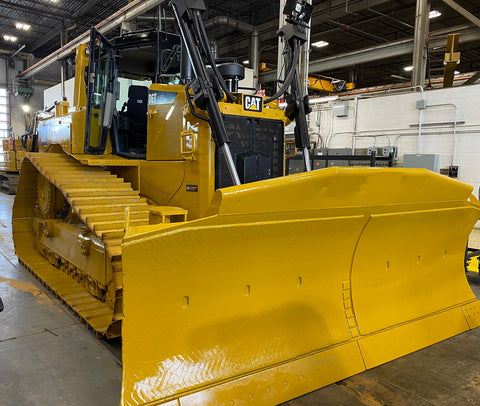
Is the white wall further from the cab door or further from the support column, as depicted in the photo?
the cab door

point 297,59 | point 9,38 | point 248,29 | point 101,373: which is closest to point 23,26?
point 9,38

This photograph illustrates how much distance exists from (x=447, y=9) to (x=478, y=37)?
96.9 inches

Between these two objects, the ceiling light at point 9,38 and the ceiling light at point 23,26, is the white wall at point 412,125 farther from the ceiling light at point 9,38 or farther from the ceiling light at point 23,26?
the ceiling light at point 9,38

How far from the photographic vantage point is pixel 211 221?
1967mm

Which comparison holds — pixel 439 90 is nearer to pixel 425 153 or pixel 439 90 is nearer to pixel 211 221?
pixel 425 153

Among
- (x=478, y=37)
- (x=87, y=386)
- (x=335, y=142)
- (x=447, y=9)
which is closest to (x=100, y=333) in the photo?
(x=87, y=386)

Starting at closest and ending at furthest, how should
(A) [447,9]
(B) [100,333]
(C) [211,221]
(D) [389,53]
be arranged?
1. (C) [211,221]
2. (B) [100,333]
3. (D) [389,53]
4. (A) [447,9]

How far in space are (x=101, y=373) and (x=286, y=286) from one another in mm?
1439

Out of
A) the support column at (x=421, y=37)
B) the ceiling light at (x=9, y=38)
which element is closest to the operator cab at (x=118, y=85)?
the support column at (x=421, y=37)

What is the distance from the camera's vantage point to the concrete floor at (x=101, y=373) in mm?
2336

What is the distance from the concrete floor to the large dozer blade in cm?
12

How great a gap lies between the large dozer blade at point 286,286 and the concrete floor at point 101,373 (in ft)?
0.38

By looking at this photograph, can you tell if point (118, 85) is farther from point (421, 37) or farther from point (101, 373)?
point (421, 37)

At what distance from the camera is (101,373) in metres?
2.63
